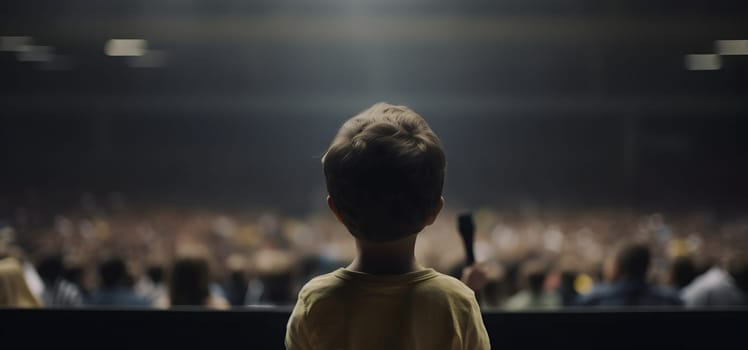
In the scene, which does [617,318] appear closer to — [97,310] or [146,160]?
[97,310]

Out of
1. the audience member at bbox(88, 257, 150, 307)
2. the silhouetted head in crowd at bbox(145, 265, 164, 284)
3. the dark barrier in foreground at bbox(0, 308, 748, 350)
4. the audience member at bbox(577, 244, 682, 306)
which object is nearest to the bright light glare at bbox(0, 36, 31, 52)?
the silhouetted head in crowd at bbox(145, 265, 164, 284)

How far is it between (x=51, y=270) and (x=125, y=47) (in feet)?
32.3

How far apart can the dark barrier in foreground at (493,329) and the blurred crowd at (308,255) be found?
0.46 m

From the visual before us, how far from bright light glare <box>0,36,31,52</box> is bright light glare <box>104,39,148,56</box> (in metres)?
1.43

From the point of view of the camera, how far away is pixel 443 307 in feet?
2.46

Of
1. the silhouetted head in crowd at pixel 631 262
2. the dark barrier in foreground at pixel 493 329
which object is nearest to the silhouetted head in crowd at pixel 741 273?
the silhouetted head in crowd at pixel 631 262

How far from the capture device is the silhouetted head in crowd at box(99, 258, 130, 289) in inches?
118

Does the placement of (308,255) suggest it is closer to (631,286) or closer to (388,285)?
(631,286)

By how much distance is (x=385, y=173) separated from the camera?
74 centimetres

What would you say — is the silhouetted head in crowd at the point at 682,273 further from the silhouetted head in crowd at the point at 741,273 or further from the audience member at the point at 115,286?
the audience member at the point at 115,286

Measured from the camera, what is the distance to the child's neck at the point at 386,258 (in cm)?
79

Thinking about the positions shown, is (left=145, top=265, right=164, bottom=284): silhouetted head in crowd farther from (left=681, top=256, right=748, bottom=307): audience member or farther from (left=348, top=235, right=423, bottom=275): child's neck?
(left=348, top=235, right=423, bottom=275): child's neck

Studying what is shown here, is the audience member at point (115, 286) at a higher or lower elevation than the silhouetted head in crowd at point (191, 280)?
lower

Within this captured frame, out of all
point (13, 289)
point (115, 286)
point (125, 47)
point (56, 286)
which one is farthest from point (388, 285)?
point (125, 47)
